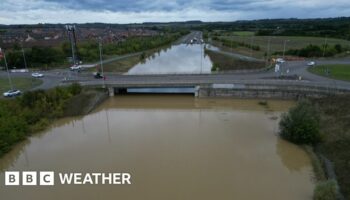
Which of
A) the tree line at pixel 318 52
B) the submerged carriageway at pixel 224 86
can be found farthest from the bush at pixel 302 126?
the tree line at pixel 318 52

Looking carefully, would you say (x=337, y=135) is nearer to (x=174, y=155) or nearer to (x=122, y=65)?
(x=174, y=155)

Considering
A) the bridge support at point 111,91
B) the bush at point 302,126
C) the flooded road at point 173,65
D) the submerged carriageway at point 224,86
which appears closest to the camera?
the bush at point 302,126

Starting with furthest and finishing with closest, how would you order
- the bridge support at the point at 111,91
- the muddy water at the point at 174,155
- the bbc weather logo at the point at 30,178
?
1. the bridge support at the point at 111,91
2. the bbc weather logo at the point at 30,178
3. the muddy water at the point at 174,155

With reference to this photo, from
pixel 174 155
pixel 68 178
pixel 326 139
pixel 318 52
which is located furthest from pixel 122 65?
pixel 326 139

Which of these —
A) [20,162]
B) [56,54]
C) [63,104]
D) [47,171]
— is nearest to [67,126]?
[63,104]

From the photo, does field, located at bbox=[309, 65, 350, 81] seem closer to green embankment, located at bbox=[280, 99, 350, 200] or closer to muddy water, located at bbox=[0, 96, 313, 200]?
muddy water, located at bbox=[0, 96, 313, 200]

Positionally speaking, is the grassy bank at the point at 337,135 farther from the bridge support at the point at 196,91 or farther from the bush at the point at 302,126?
the bridge support at the point at 196,91

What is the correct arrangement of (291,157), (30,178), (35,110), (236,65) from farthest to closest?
(236,65), (35,110), (291,157), (30,178)
